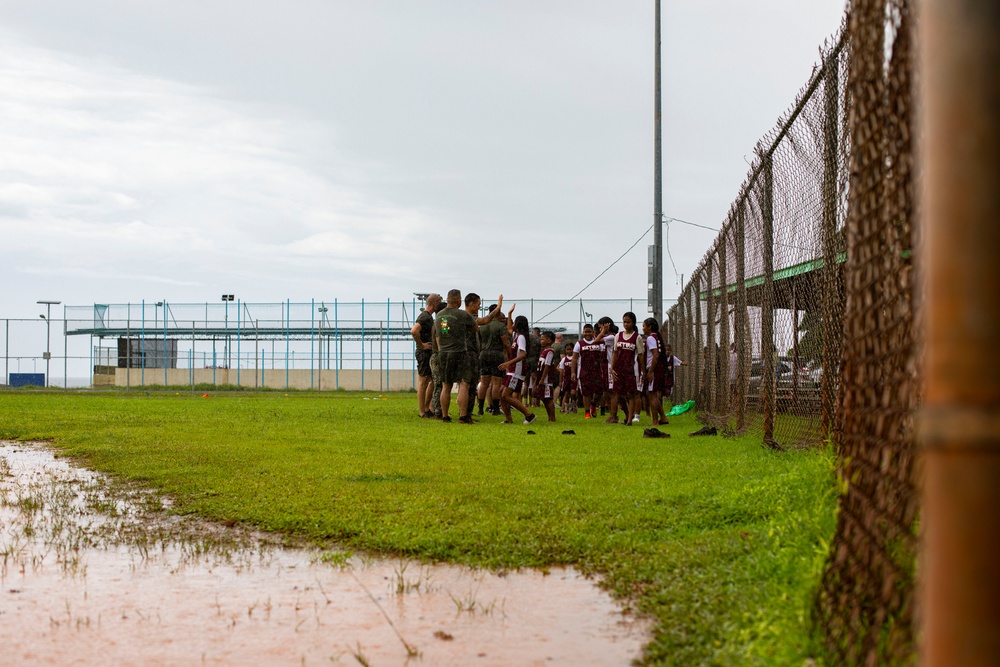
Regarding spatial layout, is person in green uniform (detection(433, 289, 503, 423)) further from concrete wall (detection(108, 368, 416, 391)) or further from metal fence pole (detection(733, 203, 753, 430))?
concrete wall (detection(108, 368, 416, 391))

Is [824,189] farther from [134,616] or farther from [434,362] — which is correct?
[434,362]

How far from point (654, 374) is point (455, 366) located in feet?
10.2

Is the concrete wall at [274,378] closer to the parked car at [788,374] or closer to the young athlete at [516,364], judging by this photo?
the young athlete at [516,364]

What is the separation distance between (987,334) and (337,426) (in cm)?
1342

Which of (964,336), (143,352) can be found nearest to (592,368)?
(964,336)

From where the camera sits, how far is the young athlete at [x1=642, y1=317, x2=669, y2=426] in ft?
52.0

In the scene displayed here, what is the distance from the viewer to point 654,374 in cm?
1620

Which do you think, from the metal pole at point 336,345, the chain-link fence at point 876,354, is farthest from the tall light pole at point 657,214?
the metal pole at point 336,345

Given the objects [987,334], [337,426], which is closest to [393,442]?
Result: [337,426]

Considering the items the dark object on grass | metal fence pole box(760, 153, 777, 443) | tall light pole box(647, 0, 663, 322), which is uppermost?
tall light pole box(647, 0, 663, 322)

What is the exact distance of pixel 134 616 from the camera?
378 cm

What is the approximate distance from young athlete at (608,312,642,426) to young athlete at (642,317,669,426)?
0.19 m

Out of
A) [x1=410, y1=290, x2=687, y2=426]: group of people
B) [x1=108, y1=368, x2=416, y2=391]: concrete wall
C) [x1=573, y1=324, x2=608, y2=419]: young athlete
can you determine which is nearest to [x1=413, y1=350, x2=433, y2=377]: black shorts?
[x1=410, y1=290, x2=687, y2=426]: group of people

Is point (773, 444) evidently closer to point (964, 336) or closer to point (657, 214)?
point (964, 336)
